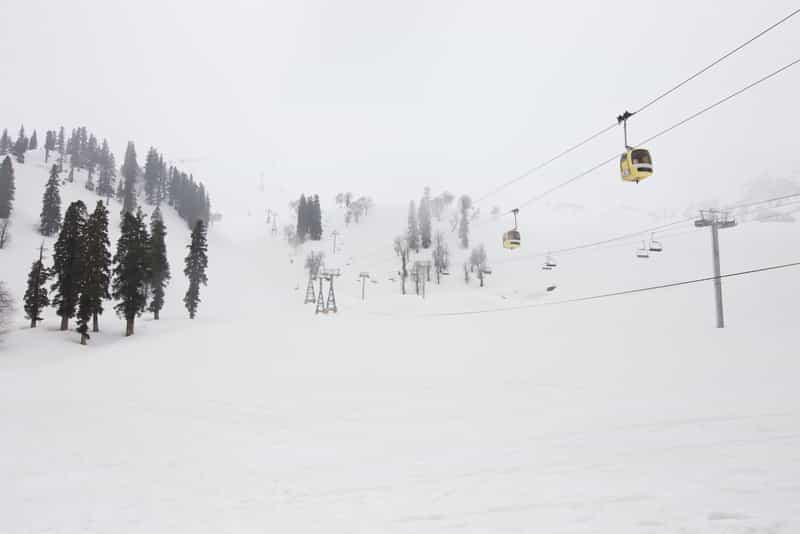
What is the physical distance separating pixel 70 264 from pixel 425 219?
315ft

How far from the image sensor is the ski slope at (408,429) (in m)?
5.48

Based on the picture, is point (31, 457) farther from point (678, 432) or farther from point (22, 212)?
point (22, 212)

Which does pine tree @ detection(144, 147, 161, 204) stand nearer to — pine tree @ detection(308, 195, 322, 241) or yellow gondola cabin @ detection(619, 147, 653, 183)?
pine tree @ detection(308, 195, 322, 241)

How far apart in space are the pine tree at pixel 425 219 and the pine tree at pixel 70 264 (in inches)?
3302

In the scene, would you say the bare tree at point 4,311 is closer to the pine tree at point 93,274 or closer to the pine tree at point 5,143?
the pine tree at point 93,274

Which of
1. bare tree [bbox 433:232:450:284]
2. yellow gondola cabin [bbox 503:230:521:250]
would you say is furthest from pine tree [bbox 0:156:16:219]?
yellow gondola cabin [bbox 503:230:521:250]

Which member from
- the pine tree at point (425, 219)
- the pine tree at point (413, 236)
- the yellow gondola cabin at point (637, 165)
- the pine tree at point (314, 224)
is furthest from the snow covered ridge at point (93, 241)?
the pine tree at point (425, 219)

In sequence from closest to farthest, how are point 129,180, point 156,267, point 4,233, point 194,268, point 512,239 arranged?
point 512,239
point 156,267
point 194,268
point 4,233
point 129,180

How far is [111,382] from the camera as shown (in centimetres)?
1862

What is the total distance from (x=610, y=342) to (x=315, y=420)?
58.6ft

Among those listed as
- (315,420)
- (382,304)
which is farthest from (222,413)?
(382,304)

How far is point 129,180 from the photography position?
358 feet

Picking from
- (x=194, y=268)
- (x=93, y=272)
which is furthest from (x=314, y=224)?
(x=93, y=272)

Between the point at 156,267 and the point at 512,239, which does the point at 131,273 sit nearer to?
the point at 156,267
